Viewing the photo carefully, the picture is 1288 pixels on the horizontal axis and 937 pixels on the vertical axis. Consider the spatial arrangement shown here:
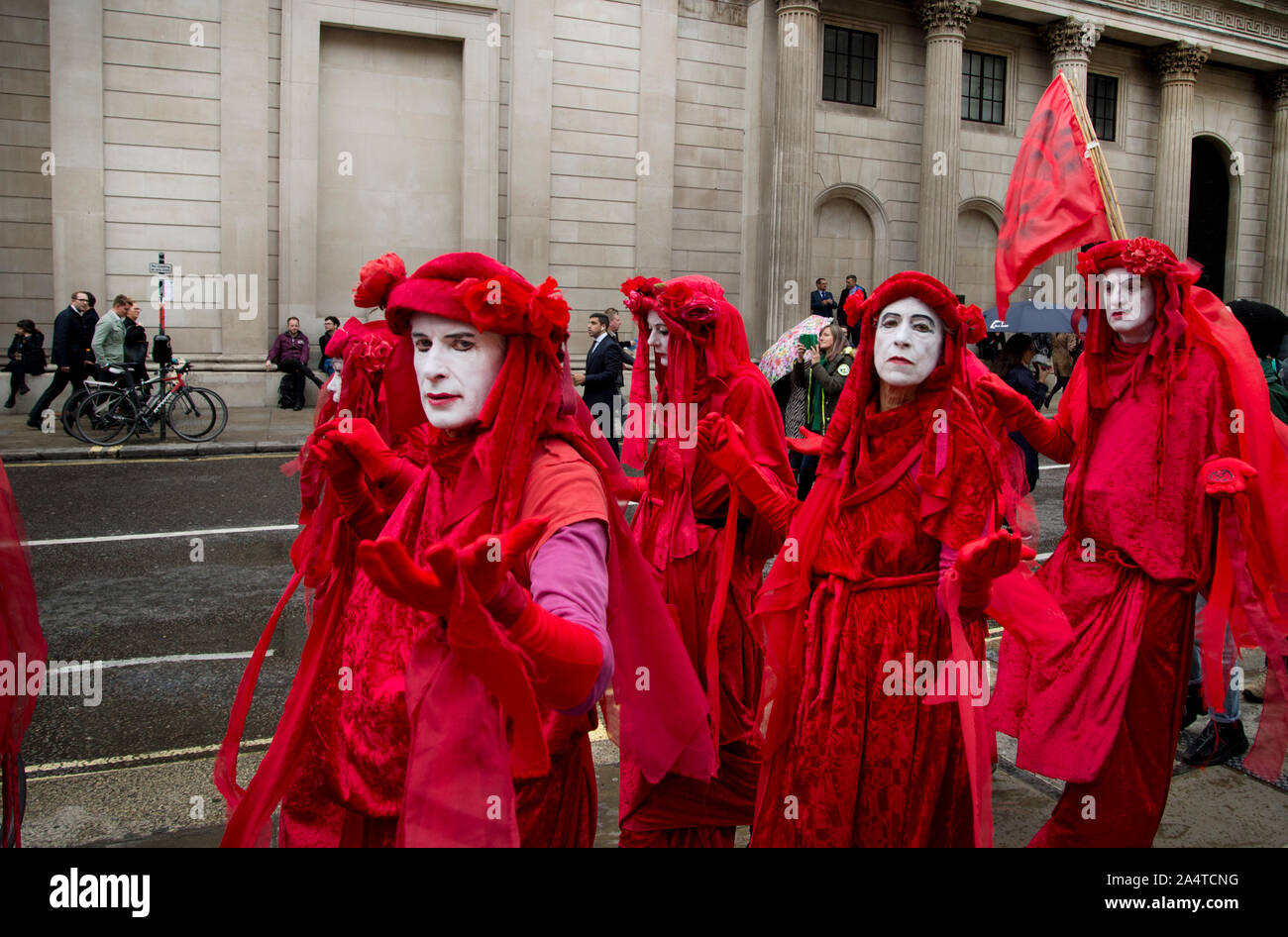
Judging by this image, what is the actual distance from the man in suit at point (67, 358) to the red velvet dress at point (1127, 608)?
14.2 m

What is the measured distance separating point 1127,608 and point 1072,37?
23883 mm

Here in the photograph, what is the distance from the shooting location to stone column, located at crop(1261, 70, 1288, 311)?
1099 inches

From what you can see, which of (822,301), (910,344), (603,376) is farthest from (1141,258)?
(822,301)

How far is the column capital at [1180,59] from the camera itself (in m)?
25.5

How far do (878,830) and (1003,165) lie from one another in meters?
23.9

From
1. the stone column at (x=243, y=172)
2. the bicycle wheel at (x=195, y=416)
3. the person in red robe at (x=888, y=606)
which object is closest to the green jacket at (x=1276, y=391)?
the person in red robe at (x=888, y=606)

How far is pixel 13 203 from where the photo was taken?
1691cm

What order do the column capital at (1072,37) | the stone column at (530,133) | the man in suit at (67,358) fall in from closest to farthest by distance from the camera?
1. the man in suit at (67,358)
2. the stone column at (530,133)
3. the column capital at (1072,37)

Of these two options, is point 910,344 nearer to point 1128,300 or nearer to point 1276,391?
point 1128,300

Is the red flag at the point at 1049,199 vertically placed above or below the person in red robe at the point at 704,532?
above

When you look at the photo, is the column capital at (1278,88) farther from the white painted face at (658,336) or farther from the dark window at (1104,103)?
the white painted face at (658,336)

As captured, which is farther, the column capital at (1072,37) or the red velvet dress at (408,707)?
the column capital at (1072,37)

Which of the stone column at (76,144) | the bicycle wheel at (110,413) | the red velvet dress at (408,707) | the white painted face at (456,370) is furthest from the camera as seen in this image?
the stone column at (76,144)

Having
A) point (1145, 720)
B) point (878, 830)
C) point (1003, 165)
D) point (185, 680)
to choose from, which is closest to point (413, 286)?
point (878, 830)
